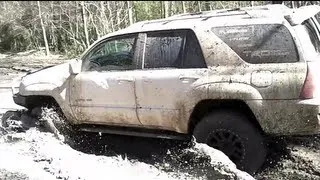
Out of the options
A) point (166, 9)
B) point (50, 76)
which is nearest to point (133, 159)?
point (50, 76)

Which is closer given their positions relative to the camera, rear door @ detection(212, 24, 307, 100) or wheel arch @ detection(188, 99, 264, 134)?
rear door @ detection(212, 24, 307, 100)

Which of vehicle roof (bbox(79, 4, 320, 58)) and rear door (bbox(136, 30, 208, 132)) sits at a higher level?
vehicle roof (bbox(79, 4, 320, 58))

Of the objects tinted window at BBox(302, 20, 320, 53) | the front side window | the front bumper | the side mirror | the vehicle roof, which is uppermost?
the vehicle roof

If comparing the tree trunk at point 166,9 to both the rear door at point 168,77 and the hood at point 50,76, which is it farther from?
the rear door at point 168,77

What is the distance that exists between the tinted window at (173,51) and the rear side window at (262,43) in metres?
0.39

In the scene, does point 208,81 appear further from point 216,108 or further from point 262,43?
point 262,43

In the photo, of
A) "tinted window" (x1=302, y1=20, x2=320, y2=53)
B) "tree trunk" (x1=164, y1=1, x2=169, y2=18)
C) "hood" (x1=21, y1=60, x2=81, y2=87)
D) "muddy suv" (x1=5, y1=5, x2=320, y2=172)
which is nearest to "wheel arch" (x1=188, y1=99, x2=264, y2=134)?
"muddy suv" (x1=5, y1=5, x2=320, y2=172)

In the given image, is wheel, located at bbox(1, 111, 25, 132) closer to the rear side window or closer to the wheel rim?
the wheel rim

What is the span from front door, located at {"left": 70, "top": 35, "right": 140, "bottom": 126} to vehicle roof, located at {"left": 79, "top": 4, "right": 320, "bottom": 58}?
10.3 inches

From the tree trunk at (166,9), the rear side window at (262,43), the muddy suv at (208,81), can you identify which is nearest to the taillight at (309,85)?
the muddy suv at (208,81)

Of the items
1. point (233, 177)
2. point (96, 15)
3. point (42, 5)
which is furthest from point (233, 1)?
point (233, 177)

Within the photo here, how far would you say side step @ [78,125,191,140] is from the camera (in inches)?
235

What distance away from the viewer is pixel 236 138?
5.45 m

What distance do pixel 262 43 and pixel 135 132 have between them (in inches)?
77.8
